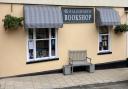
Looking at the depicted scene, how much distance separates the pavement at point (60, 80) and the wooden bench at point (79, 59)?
14.6 inches

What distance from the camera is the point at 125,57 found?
16.8 m

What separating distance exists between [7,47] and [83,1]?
13.8 feet

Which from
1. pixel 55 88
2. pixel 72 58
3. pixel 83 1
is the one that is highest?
pixel 83 1

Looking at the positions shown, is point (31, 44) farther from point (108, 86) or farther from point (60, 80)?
point (108, 86)

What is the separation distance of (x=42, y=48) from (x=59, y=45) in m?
0.78

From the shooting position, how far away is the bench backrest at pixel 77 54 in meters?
14.9

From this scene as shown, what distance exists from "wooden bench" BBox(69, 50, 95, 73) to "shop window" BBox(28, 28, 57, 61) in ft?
2.79

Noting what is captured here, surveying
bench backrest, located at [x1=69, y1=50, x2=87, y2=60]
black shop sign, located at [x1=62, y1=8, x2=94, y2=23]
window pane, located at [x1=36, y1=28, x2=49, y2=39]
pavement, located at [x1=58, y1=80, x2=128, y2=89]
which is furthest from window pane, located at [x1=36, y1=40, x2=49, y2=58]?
pavement, located at [x1=58, y1=80, x2=128, y2=89]

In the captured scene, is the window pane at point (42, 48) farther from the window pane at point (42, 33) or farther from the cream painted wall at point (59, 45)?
the cream painted wall at point (59, 45)

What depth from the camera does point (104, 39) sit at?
1623 cm

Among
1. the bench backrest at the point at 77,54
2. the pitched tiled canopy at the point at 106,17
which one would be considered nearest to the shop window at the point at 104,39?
the pitched tiled canopy at the point at 106,17

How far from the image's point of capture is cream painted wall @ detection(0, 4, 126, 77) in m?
13.3

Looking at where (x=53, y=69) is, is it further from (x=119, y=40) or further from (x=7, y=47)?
(x=119, y=40)

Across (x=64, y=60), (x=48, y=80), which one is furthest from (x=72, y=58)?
(x=48, y=80)
